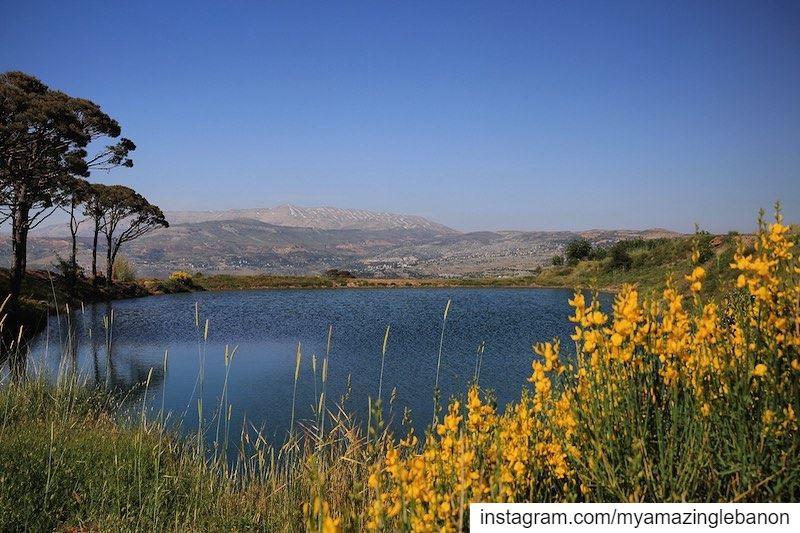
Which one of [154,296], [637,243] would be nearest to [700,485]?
[154,296]

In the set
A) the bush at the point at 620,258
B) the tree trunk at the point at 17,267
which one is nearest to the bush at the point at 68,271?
the tree trunk at the point at 17,267

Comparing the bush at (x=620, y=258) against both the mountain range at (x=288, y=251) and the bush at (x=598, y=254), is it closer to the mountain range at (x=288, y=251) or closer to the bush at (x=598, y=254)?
the bush at (x=598, y=254)

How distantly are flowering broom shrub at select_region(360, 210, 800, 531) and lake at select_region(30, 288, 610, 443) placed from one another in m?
2.59

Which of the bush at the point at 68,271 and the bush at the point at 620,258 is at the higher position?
the bush at the point at 620,258

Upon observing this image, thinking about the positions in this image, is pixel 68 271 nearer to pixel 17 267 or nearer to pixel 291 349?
pixel 17 267

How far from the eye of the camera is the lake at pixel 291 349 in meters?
10.5

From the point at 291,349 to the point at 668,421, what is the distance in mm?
15390

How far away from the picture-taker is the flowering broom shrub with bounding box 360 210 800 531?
236 centimetres

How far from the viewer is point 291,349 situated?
56.8 ft

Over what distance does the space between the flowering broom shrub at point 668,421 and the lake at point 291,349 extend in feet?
8.50

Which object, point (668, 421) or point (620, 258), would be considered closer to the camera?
point (668, 421)

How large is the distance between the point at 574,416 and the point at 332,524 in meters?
1.73

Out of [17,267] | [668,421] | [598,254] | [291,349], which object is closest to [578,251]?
[598,254]

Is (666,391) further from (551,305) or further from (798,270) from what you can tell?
(551,305)
